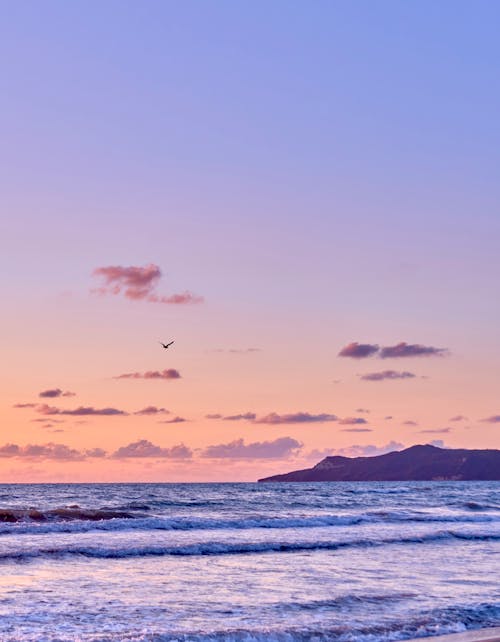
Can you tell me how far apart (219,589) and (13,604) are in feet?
17.1

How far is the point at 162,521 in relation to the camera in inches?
1756

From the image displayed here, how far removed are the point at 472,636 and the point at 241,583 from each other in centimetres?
831

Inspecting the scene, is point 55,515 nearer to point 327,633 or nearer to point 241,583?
point 241,583

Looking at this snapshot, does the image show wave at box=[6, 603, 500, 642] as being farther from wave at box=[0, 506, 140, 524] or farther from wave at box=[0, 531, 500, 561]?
wave at box=[0, 506, 140, 524]

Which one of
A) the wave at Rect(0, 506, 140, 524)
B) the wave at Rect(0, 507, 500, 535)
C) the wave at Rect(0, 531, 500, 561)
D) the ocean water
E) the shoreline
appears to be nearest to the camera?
the shoreline

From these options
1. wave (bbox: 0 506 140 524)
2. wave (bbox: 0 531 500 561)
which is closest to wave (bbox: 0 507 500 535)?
wave (bbox: 0 506 140 524)

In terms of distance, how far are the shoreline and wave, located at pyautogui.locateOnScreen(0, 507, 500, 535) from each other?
90.1ft

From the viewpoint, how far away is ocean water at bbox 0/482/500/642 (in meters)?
15.9

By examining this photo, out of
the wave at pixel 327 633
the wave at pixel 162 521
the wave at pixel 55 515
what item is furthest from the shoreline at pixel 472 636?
the wave at pixel 55 515

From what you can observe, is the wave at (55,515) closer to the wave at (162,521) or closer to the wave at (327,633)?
the wave at (162,521)

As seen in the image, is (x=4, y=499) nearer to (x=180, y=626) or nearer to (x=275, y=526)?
(x=275, y=526)

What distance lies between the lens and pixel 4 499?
79.9 meters

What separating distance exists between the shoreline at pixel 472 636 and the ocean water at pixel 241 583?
418 mm

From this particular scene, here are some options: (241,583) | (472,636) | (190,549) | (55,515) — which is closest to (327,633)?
(472,636)
